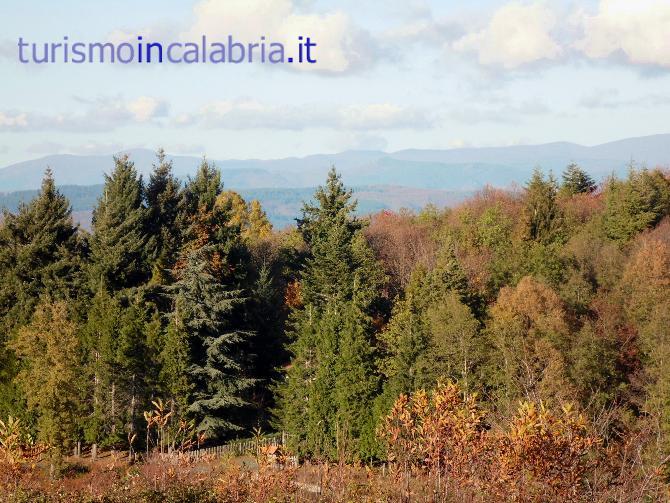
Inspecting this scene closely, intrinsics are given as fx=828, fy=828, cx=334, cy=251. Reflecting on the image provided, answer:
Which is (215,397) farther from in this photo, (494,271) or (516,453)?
(516,453)

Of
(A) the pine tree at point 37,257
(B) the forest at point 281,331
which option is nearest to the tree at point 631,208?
(B) the forest at point 281,331

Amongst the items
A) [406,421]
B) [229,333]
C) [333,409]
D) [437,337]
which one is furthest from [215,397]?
[406,421]

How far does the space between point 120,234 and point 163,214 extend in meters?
3.19

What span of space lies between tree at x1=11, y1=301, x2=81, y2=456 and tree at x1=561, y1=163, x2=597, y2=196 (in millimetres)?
39842

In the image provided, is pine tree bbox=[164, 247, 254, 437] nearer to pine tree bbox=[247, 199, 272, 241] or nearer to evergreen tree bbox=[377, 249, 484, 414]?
evergreen tree bbox=[377, 249, 484, 414]

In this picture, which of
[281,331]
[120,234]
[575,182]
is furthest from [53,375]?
[575,182]

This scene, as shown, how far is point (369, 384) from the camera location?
96.9 feet

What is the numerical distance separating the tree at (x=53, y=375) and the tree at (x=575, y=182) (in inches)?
1569

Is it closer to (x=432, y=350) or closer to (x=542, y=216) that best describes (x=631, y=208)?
(x=542, y=216)

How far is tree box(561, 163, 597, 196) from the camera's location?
5950 cm

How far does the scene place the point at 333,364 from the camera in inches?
1208

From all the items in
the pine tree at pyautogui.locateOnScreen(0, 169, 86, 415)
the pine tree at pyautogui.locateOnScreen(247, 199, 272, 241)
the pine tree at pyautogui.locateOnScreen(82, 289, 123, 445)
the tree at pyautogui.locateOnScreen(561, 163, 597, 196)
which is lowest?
the pine tree at pyautogui.locateOnScreen(82, 289, 123, 445)

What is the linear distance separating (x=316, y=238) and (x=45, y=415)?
1567 centimetres

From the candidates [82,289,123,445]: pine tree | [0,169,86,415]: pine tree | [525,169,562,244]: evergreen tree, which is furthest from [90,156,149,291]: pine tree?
[525,169,562,244]: evergreen tree
